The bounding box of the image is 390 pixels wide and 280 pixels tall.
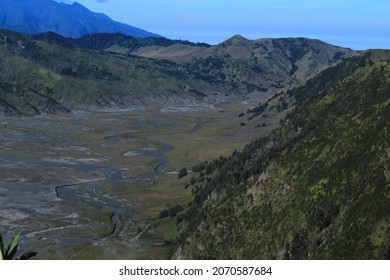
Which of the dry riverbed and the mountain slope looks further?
the dry riverbed

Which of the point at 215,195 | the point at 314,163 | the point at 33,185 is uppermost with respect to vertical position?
the point at 314,163

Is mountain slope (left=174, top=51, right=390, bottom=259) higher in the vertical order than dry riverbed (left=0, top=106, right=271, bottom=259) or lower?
higher

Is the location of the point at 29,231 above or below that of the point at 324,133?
below

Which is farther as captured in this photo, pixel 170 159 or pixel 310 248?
pixel 170 159

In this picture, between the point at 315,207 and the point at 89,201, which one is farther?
the point at 89,201

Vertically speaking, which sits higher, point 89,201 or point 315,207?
point 315,207

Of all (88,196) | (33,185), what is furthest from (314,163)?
(33,185)

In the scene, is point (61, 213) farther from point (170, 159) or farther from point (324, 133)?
point (170, 159)

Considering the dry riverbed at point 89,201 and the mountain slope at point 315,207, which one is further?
the dry riverbed at point 89,201

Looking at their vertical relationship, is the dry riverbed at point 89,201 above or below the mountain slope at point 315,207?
below
